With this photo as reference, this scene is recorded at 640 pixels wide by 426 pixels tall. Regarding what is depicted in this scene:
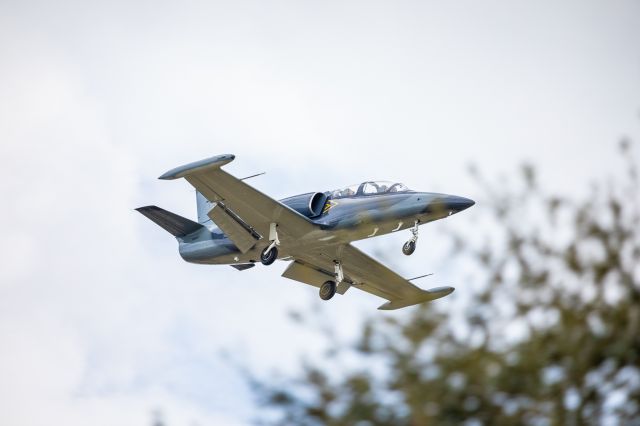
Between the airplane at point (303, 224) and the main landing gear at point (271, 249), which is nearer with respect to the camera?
the airplane at point (303, 224)

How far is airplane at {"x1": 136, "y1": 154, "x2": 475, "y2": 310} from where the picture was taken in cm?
3138

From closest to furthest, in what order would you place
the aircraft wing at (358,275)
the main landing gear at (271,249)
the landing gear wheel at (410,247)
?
the landing gear wheel at (410,247)
the main landing gear at (271,249)
the aircraft wing at (358,275)

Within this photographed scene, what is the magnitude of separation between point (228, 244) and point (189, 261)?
252 centimetres

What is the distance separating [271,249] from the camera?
110ft

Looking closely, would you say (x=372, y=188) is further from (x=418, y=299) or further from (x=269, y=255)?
(x=418, y=299)

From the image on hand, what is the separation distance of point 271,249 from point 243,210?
1820mm

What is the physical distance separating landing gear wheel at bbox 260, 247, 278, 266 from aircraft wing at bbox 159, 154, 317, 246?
1.91 feet

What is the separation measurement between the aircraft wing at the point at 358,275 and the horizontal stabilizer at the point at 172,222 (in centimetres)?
439

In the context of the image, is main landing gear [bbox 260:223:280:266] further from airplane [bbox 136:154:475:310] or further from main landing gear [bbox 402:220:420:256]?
main landing gear [bbox 402:220:420:256]

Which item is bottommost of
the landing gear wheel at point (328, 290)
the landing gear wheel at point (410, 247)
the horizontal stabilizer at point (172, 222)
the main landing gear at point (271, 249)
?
the landing gear wheel at point (328, 290)

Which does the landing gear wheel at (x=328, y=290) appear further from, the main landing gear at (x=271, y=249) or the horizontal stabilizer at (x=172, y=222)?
the horizontal stabilizer at (x=172, y=222)

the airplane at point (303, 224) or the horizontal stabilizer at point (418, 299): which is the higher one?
the airplane at point (303, 224)

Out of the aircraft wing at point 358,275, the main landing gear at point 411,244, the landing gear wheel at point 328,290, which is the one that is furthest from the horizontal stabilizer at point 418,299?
the main landing gear at point 411,244

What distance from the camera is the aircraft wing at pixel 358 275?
36625 millimetres
